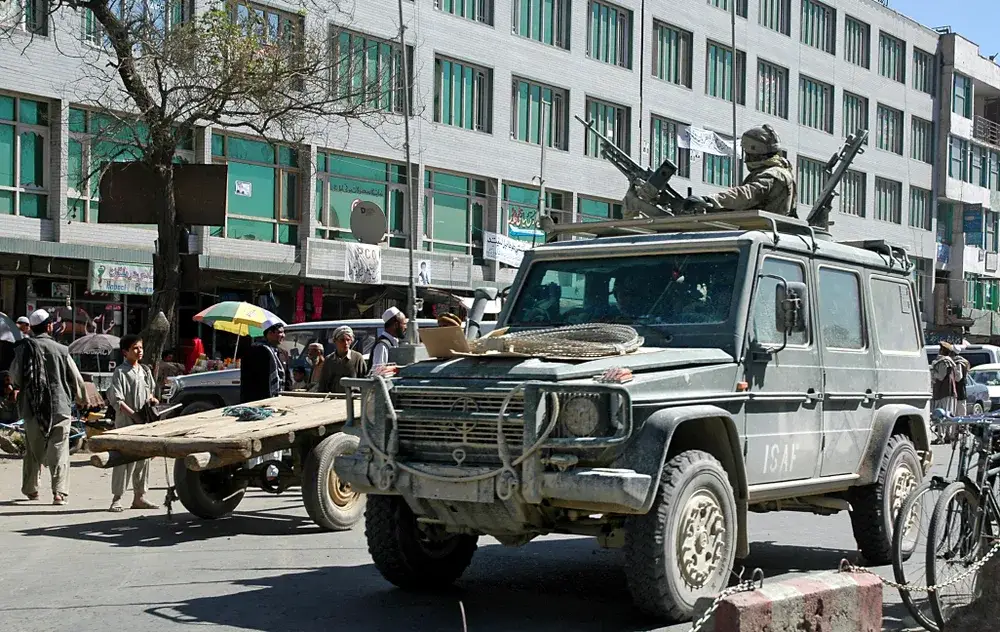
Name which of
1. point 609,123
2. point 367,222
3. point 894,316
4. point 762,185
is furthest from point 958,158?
point 762,185

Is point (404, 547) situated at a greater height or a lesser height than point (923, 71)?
lesser

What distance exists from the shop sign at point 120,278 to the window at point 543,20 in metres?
13.6

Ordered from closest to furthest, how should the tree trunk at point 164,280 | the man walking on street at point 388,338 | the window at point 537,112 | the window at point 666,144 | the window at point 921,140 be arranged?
the man walking on street at point 388,338
the tree trunk at point 164,280
the window at point 537,112
the window at point 666,144
the window at point 921,140

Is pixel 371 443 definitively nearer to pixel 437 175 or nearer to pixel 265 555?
pixel 265 555

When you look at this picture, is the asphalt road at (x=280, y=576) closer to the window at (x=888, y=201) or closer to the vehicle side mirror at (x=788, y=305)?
the vehicle side mirror at (x=788, y=305)

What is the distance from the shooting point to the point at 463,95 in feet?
114

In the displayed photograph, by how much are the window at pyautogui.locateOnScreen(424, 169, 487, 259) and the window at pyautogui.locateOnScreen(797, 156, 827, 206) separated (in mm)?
17462

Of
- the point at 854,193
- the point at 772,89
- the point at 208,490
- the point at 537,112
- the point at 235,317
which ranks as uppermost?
the point at 772,89

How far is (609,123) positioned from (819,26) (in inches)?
585

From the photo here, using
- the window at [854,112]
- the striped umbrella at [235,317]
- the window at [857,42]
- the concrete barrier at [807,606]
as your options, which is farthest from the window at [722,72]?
the concrete barrier at [807,606]

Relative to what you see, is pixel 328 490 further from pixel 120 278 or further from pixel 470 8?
pixel 470 8

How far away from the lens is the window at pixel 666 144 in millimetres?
41375

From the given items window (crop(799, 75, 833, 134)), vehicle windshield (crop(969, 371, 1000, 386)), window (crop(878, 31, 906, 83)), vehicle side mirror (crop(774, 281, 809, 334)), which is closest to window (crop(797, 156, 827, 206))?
window (crop(799, 75, 833, 134))

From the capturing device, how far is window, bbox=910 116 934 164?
56875 millimetres
